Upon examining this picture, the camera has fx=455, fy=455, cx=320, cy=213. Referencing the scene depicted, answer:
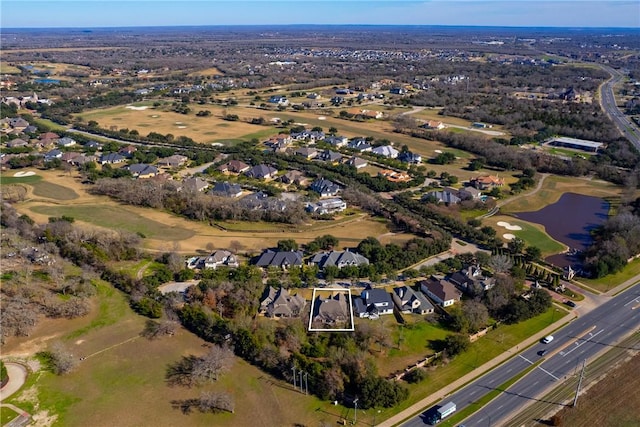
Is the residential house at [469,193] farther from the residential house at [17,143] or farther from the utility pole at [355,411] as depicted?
the residential house at [17,143]

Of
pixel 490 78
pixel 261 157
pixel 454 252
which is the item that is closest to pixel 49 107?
pixel 261 157

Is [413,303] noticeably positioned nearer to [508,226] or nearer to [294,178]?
[508,226]

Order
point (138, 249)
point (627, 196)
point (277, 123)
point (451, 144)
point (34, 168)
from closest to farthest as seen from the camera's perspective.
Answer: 1. point (138, 249)
2. point (627, 196)
3. point (34, 168)
4. point (451, 144)
5. point (277, 123)

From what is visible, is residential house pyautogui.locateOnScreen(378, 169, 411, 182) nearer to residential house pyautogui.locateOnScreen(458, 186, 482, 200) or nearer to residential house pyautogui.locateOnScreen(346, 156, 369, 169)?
residential house pyautogui.locateOnScreen(346, 156, 369, 169)

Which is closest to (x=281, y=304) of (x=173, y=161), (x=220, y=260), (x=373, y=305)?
(x=373, y=305)

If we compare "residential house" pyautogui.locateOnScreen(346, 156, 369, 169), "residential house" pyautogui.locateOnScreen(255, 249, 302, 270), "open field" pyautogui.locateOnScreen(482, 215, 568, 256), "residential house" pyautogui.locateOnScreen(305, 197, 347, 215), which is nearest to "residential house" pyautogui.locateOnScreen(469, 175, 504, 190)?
"open field" pyautogui.locateOnScreen(482, 215, 568, 256)

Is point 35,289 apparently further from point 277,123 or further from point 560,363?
point 277,123
